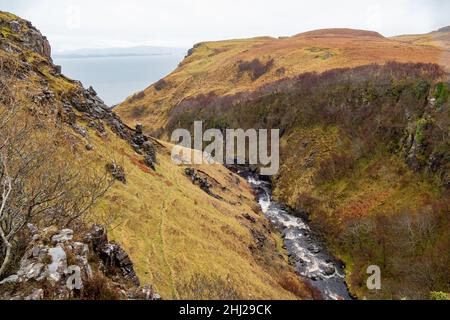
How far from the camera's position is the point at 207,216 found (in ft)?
162

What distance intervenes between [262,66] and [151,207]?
127098 millimetres

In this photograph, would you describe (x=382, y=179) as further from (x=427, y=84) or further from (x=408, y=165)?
(x=427, y=84)

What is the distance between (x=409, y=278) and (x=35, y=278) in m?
47.7

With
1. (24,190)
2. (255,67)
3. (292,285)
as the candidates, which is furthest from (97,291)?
(255,67)

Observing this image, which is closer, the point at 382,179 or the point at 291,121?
the point at 382,179

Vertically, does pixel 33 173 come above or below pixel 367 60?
below

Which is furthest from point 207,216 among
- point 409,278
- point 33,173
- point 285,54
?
point 285,54

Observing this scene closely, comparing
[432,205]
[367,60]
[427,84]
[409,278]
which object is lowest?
[409,278]

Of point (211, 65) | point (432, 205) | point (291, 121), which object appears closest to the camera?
point (432, 205)

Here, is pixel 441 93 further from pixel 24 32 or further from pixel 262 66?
Result: pixel 262 66

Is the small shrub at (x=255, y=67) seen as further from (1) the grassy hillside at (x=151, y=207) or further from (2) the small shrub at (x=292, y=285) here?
(2) the small shrub at (x=292, y=285)

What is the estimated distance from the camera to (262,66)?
523ft

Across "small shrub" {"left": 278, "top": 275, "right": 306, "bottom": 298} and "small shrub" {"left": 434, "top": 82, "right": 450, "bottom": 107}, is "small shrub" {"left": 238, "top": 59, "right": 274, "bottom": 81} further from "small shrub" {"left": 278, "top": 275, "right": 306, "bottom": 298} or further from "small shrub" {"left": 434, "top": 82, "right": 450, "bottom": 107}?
"small shrub" {"left": 278, "top": 275, "right": 306, "bottom": 298}

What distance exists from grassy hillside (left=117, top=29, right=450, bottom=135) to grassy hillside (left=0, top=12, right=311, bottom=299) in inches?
3051
